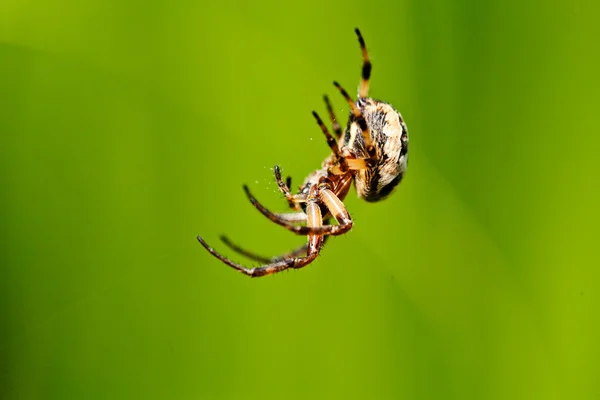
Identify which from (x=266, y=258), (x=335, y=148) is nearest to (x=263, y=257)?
(x=266, y=258)

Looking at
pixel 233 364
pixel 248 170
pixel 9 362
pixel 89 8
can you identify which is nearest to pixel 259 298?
pixel 233 364

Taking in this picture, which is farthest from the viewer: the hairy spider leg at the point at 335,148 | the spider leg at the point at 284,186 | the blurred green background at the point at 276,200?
the blurred green background at the point at 276,200

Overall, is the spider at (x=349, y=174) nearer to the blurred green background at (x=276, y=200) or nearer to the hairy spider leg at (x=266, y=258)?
the hairy spider leg at (x=266, y=258)

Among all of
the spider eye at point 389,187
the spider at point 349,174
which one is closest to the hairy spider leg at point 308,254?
the spider at point 349,174

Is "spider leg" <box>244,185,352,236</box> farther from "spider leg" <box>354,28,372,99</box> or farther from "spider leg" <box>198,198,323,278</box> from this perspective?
"spider leg" <box>354,28,372,99</box>

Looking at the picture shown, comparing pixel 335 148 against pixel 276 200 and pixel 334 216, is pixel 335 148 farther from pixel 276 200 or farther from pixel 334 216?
pixel 276 200

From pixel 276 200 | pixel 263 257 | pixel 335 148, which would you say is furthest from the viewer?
pixel 276 200

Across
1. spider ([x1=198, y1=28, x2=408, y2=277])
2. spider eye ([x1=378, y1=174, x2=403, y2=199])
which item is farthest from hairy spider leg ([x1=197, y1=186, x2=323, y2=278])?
spider eye ([x1=378, y1=174, x2=403, y2=199])
